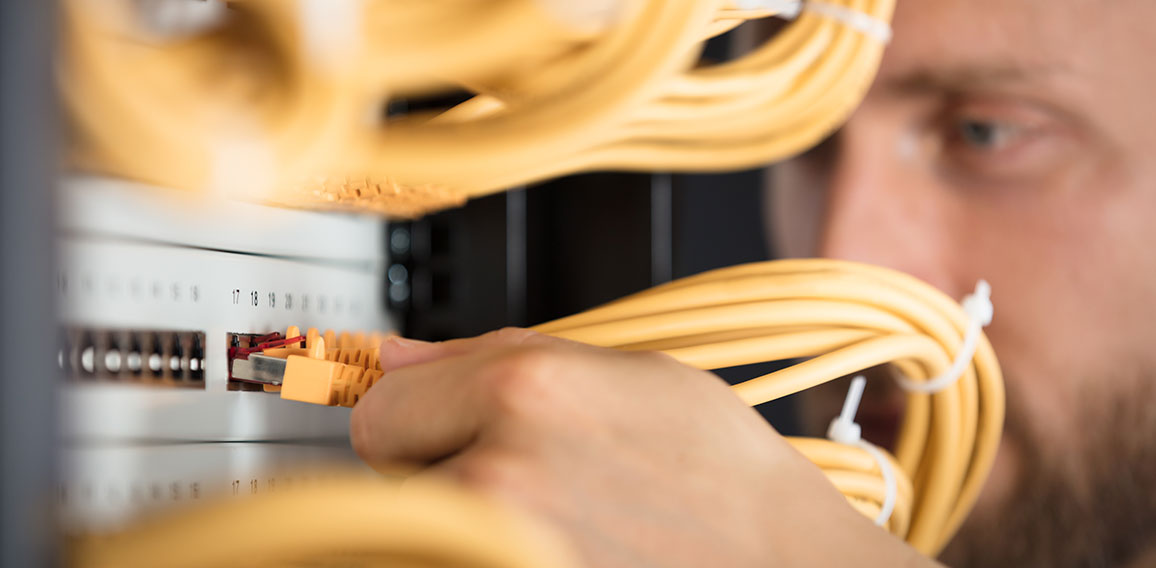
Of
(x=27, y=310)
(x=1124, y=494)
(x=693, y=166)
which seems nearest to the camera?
(x=27, y=310)

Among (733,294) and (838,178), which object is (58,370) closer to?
(733,294)

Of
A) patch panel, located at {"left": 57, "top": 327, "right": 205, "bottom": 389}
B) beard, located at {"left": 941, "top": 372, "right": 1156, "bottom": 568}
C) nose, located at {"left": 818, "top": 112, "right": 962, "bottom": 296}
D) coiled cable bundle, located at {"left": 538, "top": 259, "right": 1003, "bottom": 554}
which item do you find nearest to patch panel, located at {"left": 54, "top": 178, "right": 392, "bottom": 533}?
patch panel, located at {"left": 57, "top": 327, "right": 205, "bottom": 389}

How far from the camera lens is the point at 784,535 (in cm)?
29

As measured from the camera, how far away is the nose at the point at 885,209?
2.24 ft

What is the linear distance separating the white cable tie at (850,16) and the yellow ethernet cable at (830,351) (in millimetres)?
139

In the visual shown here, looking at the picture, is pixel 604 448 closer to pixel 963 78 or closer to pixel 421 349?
pixel 421 349

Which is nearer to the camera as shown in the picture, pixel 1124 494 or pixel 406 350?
pixel 406 350

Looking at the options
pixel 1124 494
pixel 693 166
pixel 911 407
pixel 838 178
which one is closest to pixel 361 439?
pixel 693 166

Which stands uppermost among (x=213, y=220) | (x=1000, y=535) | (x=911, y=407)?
(x=213, y=220)

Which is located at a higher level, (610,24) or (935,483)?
(610,24)

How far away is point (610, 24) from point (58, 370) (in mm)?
201

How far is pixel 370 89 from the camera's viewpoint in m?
0.20

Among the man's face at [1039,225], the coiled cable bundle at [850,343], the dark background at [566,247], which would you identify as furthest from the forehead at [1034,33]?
the coiled cable bundle at [850,343]

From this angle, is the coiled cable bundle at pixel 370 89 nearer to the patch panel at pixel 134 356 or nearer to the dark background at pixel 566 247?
the patch panel at pixel 134 356
